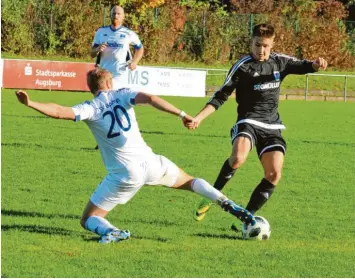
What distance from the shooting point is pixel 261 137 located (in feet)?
30.9

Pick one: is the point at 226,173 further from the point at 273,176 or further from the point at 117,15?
the point at 117,15

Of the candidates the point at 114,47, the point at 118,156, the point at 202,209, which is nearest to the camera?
the point at 118,156

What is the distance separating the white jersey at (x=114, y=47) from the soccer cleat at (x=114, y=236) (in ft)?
24.8

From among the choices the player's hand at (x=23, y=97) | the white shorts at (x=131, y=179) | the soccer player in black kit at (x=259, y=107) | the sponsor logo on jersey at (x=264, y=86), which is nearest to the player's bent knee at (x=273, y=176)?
the soccer player in black kit at (x=259, y=107)

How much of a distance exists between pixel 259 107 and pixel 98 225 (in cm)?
228

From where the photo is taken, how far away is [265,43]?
934 centimetres

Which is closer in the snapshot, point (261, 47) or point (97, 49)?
point (261, 47)

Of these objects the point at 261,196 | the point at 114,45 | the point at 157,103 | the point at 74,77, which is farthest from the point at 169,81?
the point at 157,103

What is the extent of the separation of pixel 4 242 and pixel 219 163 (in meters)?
6.84

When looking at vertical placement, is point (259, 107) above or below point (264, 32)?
below

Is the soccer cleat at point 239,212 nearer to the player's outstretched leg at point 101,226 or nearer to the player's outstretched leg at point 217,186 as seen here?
the player's outstretched leg at point 217,186

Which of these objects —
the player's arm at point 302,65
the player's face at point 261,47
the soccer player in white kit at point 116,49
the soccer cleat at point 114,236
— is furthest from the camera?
the soccer player in white kit at point 116,49

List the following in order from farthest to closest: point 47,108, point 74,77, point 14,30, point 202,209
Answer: point 14,30 < point 74,77 < point 202,209 < point 47,108

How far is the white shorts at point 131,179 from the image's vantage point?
27.1ft
